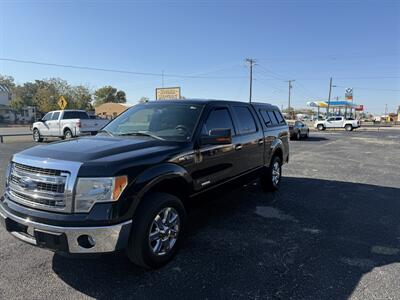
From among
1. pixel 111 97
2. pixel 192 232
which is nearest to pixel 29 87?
pixel 111 97

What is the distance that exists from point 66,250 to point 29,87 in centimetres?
9365

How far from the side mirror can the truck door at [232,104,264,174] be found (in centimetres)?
98

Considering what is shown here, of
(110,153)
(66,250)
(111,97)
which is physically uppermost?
(111,97)

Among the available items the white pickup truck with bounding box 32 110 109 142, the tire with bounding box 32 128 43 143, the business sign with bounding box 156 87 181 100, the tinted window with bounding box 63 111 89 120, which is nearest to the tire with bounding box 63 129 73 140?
the white pickup truck with bounding box 32 110 109 142

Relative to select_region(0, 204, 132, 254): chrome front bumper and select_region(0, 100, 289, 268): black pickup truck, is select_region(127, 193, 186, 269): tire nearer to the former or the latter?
select_region(0, 100, 289, 268): black pickup truck

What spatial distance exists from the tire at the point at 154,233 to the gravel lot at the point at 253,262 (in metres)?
0.15

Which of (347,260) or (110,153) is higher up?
(110,153)

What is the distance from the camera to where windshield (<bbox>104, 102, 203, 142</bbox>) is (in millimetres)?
3945

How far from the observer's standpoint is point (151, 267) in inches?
124

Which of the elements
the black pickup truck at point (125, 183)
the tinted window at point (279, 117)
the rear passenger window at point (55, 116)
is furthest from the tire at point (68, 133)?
the black pickup truck at point (125, 183)

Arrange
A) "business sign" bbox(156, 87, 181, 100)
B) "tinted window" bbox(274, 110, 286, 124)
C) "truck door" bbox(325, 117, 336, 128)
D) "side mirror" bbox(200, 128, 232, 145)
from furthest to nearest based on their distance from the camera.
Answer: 1. "truck door" bbox(325, 117, 336, 128)
2. "business sign" bbox(156, 87, 181, 100)
3. "tinted window" bbox(274, 110, 286, 124)
4. "side mirror" bbox(200, 128, 232, 145)

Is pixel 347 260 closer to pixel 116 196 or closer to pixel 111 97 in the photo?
pixel 116 196

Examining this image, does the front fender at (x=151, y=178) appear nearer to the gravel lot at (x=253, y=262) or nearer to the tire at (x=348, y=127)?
the gravel lot at (x=253, y=262)

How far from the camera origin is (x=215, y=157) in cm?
417
